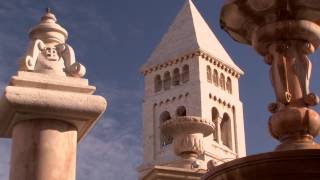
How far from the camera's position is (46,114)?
434cm

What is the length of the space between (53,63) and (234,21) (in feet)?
3.94

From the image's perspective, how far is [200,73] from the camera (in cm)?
6769

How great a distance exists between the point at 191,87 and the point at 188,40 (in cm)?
449

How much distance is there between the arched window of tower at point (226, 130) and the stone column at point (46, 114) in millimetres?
65475

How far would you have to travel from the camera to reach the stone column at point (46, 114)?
425 centimetres

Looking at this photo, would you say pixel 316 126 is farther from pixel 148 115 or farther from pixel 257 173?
pixel 148 115

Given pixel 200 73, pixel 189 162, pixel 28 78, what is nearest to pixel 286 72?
pixel 28 78

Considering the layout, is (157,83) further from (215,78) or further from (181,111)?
(215,78)

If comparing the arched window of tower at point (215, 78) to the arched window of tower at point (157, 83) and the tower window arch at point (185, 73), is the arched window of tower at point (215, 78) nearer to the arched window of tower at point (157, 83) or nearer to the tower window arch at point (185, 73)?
the tower window arch at point (185, 73)

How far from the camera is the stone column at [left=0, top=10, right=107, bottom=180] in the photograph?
4.25 meters

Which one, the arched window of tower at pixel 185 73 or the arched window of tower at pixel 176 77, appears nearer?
the arched window of tower at pixel 185 73

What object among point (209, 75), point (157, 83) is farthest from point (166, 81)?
point (209, 75)

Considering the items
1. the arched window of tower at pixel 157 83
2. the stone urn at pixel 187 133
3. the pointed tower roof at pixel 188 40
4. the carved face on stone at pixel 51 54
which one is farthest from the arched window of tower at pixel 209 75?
the carved face on stone at pixel 51 54

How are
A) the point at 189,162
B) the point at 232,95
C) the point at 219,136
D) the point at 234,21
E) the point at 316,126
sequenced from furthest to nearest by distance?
the point at 232,95 < the point at 219,136 < the point at 189,162 < the point at 234,21 < the point at 316,126
